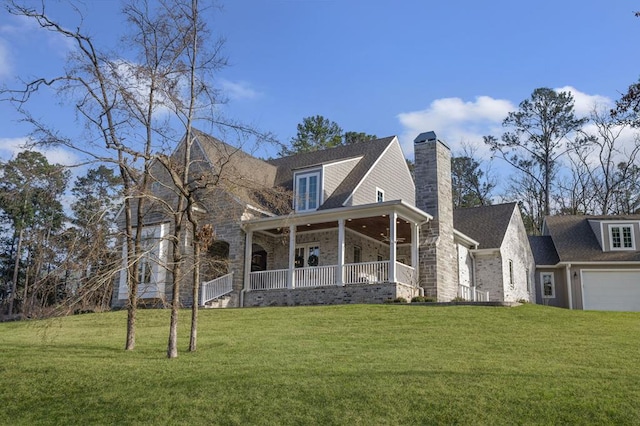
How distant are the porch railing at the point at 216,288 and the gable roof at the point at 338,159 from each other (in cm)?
414

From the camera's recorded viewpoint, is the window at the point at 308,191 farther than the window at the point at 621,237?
No

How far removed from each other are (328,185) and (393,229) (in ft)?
14.1

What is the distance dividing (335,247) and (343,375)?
1278cm

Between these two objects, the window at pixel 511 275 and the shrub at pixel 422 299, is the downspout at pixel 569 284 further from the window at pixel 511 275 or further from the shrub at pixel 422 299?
the shrub at pixel 422 299

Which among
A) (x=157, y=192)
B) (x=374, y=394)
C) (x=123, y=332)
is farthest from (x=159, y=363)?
(x=157, y=192)

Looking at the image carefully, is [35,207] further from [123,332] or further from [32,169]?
[32,169]

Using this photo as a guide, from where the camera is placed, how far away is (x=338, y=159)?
24.3 meters

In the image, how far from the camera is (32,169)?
10438 millimetres

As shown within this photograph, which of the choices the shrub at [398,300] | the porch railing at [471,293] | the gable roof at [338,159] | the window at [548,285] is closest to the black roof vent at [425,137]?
the gable roof at [338,159]

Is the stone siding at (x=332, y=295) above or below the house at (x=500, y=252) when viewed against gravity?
below

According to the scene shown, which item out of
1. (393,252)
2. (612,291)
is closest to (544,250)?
(612,291)

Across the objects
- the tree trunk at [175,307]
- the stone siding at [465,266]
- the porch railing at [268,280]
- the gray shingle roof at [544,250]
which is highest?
the gray shingle roof at [544,250]

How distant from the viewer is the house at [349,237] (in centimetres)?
1969

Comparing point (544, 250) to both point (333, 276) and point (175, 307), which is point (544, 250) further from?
point (175, 307)
